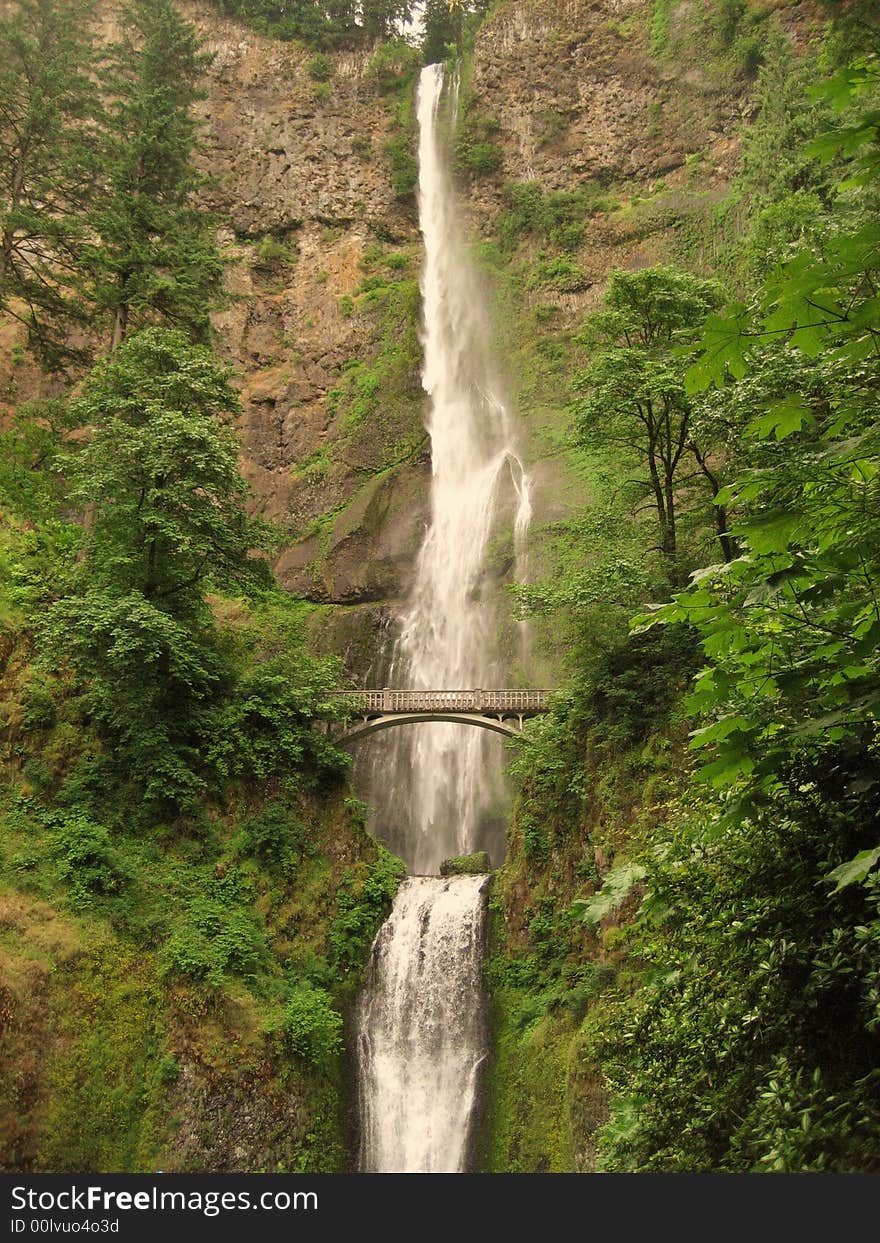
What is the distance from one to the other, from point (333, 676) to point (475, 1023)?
333 inches

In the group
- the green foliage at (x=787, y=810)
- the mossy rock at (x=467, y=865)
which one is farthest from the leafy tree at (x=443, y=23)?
the green foliage at (x=787, y=810)

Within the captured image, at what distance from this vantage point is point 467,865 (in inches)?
954

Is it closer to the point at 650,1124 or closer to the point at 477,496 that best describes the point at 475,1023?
the point at 650,1124

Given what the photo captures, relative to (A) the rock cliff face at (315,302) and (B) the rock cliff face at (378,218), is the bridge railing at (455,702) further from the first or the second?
(A) the rock cliff face at (315,302)

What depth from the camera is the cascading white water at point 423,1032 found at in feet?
55.5

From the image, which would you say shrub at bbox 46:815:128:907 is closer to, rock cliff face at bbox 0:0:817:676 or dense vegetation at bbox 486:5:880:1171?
dense vegetation at bbox 486:5:880:1171

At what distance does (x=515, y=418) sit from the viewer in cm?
3588

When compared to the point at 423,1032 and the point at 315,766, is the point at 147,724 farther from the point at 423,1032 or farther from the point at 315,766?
the point at 423,1032

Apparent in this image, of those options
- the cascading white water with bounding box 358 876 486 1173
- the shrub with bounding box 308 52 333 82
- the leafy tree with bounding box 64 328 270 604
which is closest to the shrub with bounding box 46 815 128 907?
the leafy tree with bounding box 64 328 270 604

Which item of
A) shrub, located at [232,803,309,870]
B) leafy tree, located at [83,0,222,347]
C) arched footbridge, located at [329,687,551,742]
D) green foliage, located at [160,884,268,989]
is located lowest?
green foliage, located at [160,884,268,989]

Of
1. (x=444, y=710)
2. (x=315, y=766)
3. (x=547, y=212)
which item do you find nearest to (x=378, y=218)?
(x=547, y=212)

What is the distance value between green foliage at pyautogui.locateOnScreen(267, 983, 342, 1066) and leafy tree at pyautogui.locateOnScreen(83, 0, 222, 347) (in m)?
15.1

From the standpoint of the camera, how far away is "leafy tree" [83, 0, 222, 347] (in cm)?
2012

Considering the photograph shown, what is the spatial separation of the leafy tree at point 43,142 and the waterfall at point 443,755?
1512cm
